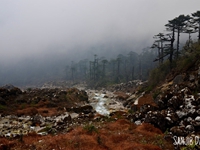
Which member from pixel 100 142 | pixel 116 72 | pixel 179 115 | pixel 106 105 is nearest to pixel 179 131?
pixel 179 115

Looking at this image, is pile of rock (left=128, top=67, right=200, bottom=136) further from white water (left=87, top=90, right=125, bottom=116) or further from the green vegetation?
white water (left=87, top=90, right=125, bottom=116)

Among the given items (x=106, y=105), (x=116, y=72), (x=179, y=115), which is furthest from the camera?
(x=116, y=72)

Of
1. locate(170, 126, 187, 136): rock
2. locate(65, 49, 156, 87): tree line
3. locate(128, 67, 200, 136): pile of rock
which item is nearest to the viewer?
locate(170, 126, 187, 136): rock

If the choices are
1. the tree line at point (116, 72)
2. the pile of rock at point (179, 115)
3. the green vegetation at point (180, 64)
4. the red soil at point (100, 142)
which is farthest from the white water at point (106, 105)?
the tree line at point (116, 72)

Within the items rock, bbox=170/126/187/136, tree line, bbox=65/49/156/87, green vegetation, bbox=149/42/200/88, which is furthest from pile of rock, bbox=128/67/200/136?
tree line, bbox=65/49/156/87

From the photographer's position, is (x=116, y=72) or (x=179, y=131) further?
(x=116, y=72)

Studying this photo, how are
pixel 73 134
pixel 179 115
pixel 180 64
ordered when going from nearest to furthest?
pixel 73 134 → pixel 179 115 → pixel 180 64

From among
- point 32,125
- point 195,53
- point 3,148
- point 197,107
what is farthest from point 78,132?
point 195,53

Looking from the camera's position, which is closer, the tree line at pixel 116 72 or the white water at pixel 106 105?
the white water at pixel 106 105

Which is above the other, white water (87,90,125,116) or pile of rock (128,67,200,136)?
pile of rock (128,67,200,136)

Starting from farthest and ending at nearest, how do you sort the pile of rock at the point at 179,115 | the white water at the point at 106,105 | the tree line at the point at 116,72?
the tree line at the point at 116,72, the white water at the point at 106,105, the pile of rock at the point at 179,115

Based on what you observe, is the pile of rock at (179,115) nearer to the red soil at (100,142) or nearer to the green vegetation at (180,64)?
the red soil at (100,142)

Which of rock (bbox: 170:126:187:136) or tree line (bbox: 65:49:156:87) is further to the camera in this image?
tree line (bbox: 65:49:156:87)

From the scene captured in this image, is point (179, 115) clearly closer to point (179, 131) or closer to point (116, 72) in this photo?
point (179, 131)
